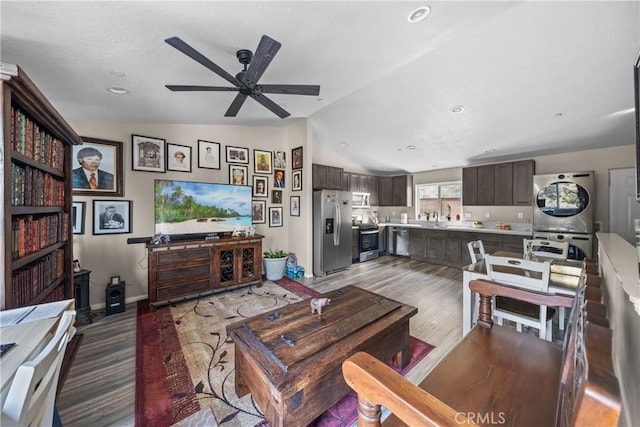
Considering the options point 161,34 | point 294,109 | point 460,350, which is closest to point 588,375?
point 460,350

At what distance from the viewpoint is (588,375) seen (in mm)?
475

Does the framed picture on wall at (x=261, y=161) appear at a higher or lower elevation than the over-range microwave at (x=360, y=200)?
higher

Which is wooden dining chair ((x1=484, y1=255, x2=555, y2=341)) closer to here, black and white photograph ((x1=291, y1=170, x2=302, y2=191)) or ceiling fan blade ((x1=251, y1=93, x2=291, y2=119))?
ceiling fan blade ((x1=251, y1=93, x2=291, y2=119))

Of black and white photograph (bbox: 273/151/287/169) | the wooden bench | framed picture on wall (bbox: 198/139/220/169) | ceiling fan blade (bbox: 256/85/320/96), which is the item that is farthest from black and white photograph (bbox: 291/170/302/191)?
the wooden bench

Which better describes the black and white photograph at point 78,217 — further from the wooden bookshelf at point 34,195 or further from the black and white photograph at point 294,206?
the black and white photograph at point 294,206

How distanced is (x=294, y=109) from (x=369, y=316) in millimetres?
3102

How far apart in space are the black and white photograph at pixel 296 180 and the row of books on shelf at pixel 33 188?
311 cm

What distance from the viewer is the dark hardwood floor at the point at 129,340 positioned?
5.16 ft

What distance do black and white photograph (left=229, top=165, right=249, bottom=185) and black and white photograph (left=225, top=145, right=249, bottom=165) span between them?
108 mm

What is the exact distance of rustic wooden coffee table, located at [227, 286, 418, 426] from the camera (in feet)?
3.86

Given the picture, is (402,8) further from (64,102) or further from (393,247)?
(393,247)

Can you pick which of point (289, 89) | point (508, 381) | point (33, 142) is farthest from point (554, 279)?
point (33, 142)

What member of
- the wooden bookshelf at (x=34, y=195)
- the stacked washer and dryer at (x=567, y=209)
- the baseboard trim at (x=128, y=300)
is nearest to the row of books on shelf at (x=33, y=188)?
the wooden bookshelf at (x=34, y=195)

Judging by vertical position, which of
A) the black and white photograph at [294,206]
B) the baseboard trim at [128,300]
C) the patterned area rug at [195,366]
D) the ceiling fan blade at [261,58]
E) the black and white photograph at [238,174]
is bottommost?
the patterned area rug at [195,366]
